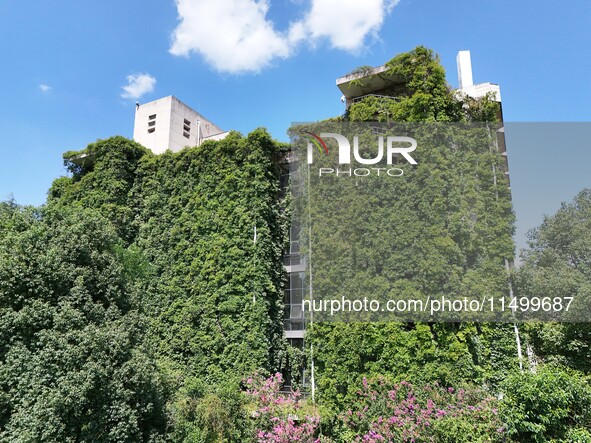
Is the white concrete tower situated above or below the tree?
above

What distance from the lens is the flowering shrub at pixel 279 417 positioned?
1099 centimetres

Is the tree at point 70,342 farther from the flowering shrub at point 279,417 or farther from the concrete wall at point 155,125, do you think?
the concrete wall at point 155,125

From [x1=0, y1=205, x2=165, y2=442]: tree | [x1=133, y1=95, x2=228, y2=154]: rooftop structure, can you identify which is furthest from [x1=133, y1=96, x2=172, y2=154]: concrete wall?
[x1=0, y1=205, x2=165, y2=442]: tree

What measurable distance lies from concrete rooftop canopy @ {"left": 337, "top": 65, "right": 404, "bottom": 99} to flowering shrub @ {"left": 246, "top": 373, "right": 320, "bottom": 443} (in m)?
10.7

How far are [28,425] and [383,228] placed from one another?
35.1 ft

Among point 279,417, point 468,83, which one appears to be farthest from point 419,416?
point 468,83

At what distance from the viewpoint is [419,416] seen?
32.5 feet

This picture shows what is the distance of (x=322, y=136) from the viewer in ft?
49.4

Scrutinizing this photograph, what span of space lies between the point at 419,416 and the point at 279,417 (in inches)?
149

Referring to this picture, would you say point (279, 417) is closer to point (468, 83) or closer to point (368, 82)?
point (368, 82)

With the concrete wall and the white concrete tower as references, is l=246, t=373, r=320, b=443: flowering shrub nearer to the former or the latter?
the white concrete tower

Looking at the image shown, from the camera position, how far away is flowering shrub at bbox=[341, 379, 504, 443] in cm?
920

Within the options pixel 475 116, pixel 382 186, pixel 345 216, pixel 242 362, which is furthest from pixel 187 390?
pixel 475 116

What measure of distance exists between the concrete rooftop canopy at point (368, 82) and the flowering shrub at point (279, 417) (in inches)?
421
